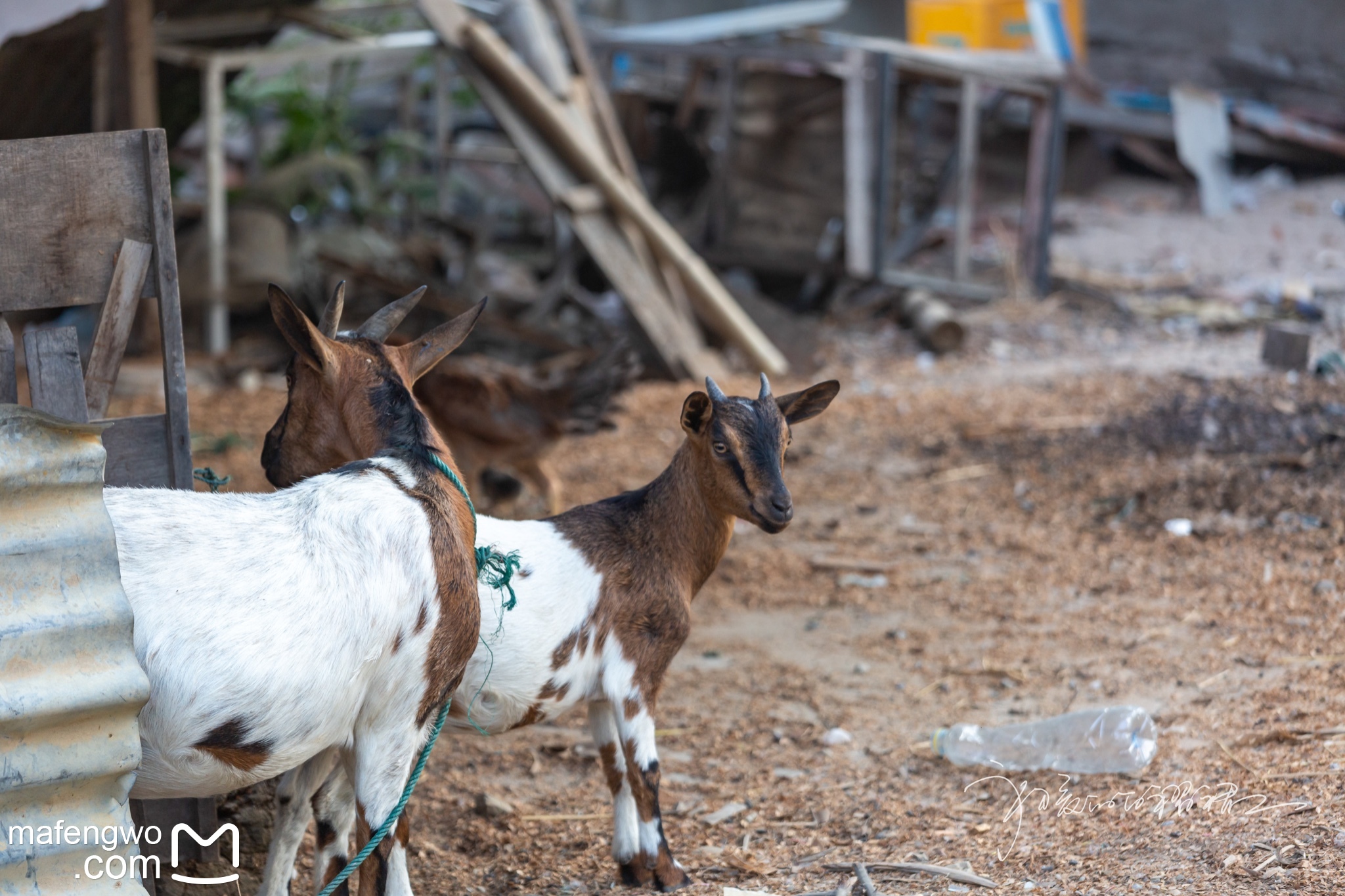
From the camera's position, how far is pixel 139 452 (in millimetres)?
3510

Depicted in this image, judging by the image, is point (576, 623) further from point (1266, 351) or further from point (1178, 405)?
point (1266, 351)

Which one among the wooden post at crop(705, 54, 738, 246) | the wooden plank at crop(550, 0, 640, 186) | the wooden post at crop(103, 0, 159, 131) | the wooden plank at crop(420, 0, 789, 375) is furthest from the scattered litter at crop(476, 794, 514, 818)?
the wooden post at crop(705, 54, 738, 246)

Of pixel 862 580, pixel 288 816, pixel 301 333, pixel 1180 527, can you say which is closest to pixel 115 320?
pixel 301 333

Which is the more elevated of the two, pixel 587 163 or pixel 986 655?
pixel 587 163

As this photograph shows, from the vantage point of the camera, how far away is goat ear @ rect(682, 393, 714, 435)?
386 centimetres

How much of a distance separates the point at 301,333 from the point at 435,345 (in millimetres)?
430

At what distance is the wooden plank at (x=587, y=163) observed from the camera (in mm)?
9484

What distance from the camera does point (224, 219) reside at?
11672 millimetres

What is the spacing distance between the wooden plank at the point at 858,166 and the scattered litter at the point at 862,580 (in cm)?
704

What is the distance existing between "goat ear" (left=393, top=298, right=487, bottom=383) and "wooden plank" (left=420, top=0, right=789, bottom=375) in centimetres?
652

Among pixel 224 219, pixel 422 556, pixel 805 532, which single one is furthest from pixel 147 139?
pixel 224 219

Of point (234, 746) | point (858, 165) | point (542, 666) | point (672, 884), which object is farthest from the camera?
point (858, 165)

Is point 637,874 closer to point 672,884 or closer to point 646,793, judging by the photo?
point 672,884

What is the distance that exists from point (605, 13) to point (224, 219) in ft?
34.9
